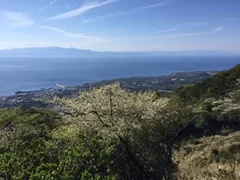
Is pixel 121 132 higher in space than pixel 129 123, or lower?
lower

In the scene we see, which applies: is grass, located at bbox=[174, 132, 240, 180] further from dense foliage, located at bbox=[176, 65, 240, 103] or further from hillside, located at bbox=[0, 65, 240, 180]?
dense foliage, located at bbox=[176, 65, 240, 103]

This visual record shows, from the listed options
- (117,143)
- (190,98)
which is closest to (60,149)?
(117,143)

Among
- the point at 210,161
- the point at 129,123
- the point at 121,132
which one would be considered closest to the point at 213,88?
the point at 210,161

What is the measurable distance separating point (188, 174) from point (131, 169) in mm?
2174

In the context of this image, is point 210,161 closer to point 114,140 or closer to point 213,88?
point 114,140

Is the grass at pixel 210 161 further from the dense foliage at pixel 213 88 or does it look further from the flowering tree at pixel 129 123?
the dense foliage at pixel 213 88

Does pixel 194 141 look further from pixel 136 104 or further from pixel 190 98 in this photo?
pixel 190 98

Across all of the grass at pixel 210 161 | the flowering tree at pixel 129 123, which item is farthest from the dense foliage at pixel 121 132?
the grass at pixel 210 161

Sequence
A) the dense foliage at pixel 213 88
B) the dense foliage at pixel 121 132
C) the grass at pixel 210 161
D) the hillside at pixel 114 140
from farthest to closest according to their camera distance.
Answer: the dense foliage at pixel 213 88
the grass at pixel 210 161
the dense foliage at pixel 121 132
the hillside at pixel 114 140

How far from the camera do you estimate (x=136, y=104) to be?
9.26m

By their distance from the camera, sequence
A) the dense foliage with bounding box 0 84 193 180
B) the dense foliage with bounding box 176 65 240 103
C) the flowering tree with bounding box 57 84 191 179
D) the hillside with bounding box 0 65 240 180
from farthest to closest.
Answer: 1. the dense foliage with bounding box 176 65 240 103
2. the flowering tree with bounding box 57 84 191 179
3. the dense foliage with bounding box 0 84 193 180
4. the hillside with bounding box 0 65 240 180

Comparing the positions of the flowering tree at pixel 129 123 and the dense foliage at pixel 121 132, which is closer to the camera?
the dense foliage at pixel 121 132

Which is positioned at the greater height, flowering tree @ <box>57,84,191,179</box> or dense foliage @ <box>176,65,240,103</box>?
flowering tree @ <box>57,84,191,179</box>

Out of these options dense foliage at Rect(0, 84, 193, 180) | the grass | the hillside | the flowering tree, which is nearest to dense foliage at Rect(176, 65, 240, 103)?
the grass
